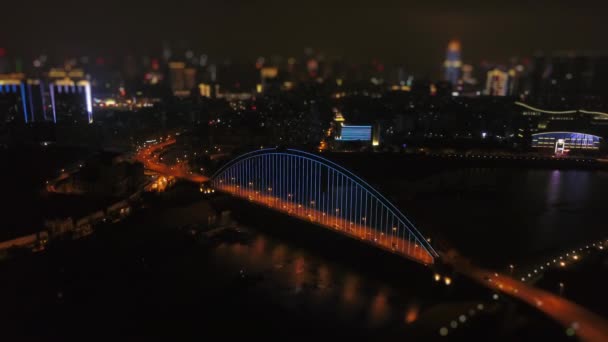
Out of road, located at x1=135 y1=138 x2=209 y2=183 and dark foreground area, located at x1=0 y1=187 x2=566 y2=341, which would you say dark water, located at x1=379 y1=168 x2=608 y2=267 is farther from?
road, located at x1=135 y1=138 x2=209 y2=183

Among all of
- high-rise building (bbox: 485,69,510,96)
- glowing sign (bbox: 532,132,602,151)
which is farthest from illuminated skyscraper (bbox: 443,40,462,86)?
glowing sign (bbox: 532,132,602,151)

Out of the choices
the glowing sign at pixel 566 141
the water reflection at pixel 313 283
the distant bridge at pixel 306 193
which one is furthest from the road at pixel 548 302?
the glowing sign at pixel 566 141

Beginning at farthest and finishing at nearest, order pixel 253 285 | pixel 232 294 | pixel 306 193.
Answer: pixel 306 193
pixel 253 285
pixel 232 294

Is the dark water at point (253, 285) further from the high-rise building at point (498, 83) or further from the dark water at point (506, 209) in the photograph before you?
the high-rise building at point (498, 83)

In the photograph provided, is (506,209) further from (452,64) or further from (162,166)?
(452,64)

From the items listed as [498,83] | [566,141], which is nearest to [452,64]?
[498,83]
